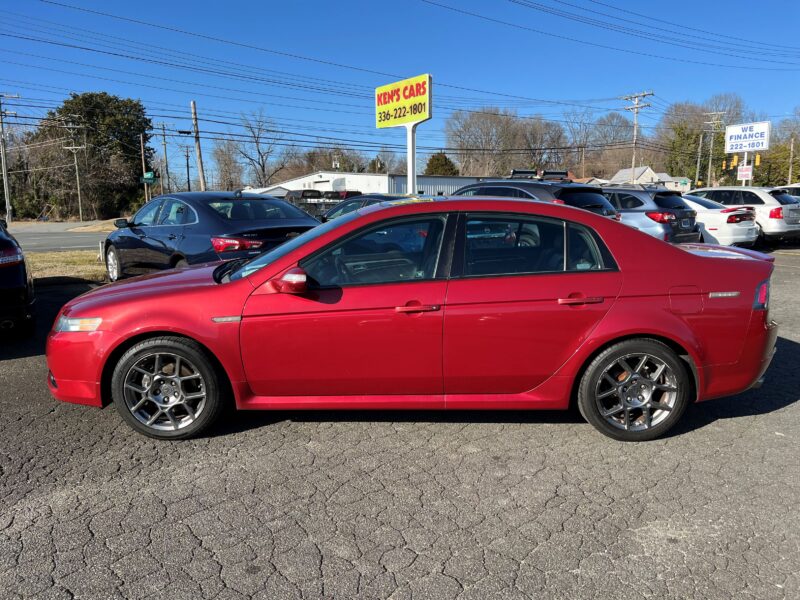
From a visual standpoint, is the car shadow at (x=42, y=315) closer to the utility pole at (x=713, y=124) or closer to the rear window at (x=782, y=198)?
the rear window at (x=782, y=198)

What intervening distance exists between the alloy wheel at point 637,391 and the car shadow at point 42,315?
17.8 ft

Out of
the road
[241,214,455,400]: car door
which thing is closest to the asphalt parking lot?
[241,214,455,400]: car door

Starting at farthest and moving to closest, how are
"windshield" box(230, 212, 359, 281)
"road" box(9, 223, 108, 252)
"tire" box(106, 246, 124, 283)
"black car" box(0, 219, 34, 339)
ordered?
"road" box(9, 223, 108, 252) < "tire" box(106, 246, 124, 283) < "black car" box(0, 219, 34, 339) < "windshield" box(230, 212, 359, 281)

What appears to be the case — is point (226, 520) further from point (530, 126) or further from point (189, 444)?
point (530, 126)

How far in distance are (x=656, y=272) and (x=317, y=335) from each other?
7.14 ft

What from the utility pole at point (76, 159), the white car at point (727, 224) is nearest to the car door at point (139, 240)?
the white car at point (727, 224)

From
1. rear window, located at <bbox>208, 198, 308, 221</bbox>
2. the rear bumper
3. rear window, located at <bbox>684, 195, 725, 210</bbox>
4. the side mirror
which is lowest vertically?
the rear bumper

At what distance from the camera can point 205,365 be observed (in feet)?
11.9

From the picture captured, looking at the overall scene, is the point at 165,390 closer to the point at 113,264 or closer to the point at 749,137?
the point at 113,264

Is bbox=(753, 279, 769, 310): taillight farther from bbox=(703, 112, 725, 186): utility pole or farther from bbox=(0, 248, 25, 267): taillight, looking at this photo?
bbox=(703, 112, 725, 186): utility pole

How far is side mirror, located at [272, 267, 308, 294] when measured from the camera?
3.48 metres

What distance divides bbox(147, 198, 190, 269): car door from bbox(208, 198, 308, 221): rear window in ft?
1.57

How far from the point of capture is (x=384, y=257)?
147 inches

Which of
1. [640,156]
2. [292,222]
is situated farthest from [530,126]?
[292,222]
